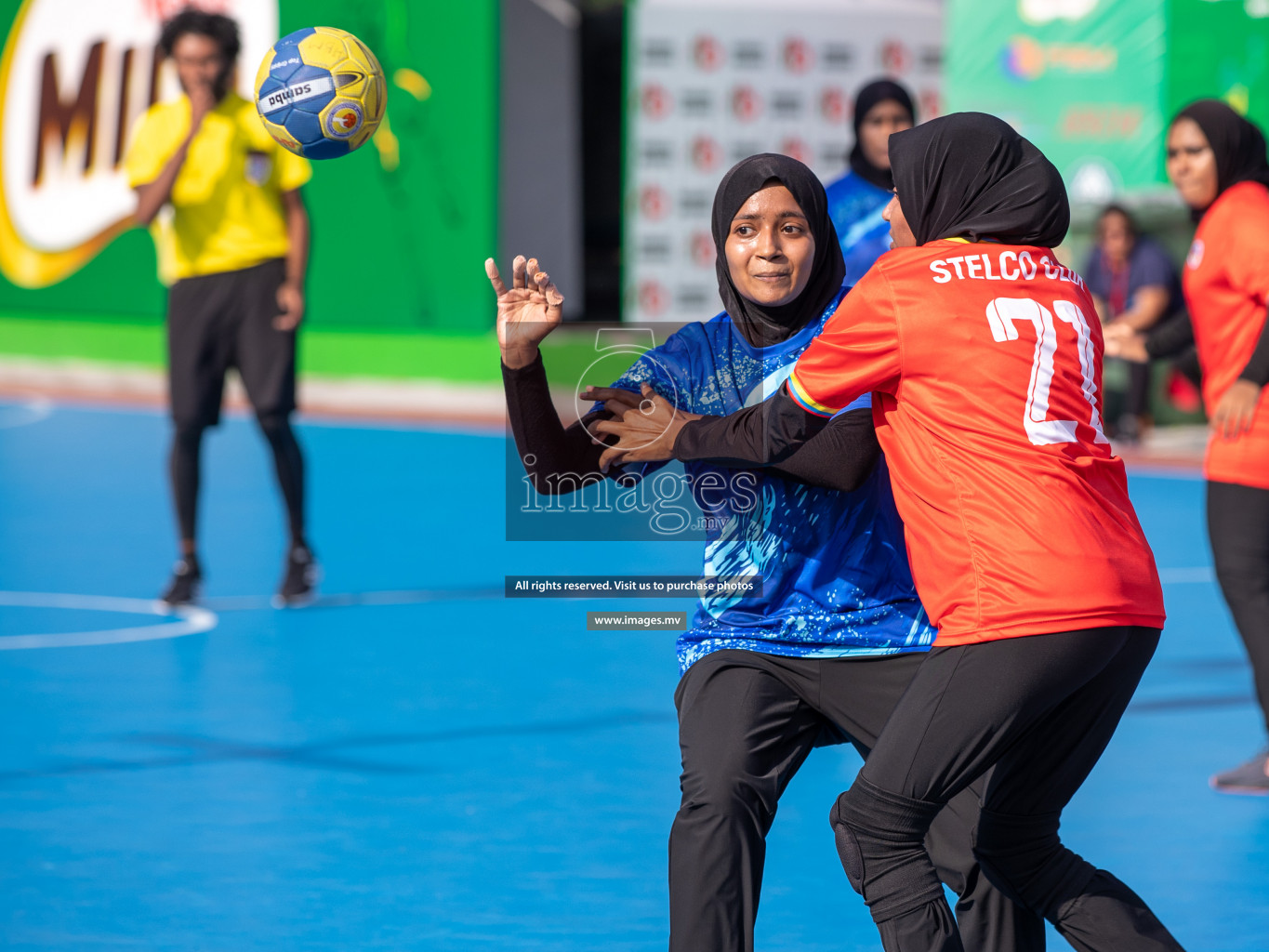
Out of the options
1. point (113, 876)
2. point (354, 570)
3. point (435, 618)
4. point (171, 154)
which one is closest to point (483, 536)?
point (354, 570)

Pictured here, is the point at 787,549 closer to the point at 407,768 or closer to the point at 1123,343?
the point at 1123,343

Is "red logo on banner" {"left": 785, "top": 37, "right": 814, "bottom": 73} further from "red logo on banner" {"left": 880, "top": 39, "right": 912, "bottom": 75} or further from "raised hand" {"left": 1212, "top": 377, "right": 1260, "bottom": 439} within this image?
"raised hand" {"left": 1212, "top": 377, "right": 1260, "bottom": 439}

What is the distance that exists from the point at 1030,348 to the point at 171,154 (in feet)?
20.6

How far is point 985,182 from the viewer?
321cm

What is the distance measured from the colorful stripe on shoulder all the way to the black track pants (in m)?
0.60

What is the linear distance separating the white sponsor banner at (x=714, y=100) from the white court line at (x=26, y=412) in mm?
6452

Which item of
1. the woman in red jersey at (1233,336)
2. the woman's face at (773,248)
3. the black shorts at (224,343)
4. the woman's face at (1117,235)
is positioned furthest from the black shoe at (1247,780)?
the woman's face at (1117,235)

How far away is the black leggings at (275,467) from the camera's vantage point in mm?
8344

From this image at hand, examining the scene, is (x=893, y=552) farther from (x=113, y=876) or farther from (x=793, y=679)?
(x=113, y=876)

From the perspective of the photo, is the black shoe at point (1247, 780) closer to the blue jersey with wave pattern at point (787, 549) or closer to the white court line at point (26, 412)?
the blue jersey with wave pattern at point (787, 549)

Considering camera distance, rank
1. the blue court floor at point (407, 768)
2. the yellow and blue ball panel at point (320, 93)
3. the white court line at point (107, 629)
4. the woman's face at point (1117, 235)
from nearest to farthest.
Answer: the blue court floor at point (407, 768) < the yellow and blue ball panel at point (320, 93) < the white court line at point (107, 629) < the woman's face at point (1117, 235)

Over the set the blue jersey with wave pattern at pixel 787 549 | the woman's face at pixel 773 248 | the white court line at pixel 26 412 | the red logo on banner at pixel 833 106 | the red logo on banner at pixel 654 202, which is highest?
the red logo on banner at pixel 833 106

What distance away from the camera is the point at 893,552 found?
3691 mm

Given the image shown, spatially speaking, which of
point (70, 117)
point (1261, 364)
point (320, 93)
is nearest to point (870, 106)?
point (1261, 364)
